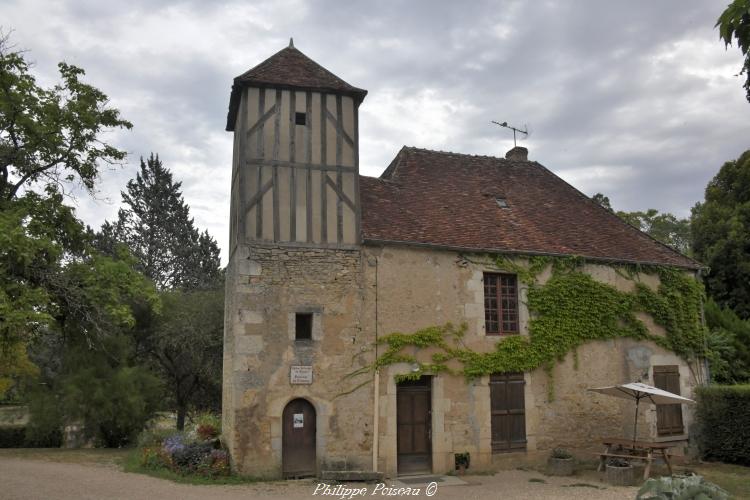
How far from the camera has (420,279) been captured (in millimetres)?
11836

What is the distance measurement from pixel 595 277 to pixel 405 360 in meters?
4.82

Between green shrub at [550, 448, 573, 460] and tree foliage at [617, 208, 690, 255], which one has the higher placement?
tree foliage at [617, 208, 690, 255]

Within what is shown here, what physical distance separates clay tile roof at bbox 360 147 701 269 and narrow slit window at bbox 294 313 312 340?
1855 mm

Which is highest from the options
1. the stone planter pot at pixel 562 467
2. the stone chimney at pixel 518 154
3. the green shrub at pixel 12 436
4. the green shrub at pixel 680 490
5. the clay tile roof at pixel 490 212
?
the stone chimney at pixel 518 154

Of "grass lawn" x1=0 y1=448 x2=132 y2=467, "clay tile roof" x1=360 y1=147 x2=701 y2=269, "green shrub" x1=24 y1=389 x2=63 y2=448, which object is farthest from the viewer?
"green shrub" x1=24 y1=389 x2=63 y2=448

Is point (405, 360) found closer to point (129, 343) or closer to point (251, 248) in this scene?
point (251, 248)

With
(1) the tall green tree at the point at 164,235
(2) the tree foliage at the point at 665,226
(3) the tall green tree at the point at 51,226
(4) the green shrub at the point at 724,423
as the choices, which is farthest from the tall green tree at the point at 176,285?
(2) the tree foliage at the point at 665,226

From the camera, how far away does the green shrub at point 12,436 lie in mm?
18141

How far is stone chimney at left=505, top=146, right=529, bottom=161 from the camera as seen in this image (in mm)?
16562

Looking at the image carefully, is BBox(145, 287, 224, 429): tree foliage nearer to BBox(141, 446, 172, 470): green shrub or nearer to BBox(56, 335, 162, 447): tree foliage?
BBox(56, 335, 162, 447): tree foliage

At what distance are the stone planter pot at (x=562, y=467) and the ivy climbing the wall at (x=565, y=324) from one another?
Result: 70.4 inches

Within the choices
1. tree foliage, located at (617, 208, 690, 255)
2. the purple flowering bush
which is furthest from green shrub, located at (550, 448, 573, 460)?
tree foliage, located at (617, 208, 690, 255)

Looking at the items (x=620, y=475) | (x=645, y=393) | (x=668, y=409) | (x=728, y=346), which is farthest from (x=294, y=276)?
(x=728, y=346)

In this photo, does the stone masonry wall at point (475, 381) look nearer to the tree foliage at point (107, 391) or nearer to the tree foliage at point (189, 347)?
the tree foliage at point (107, 391)
